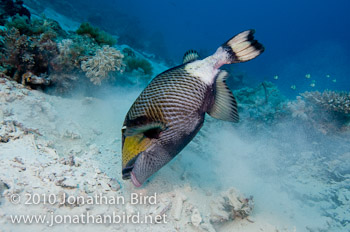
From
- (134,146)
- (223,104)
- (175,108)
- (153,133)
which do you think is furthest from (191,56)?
(134,146)

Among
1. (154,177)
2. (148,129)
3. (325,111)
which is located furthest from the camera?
(325,111)

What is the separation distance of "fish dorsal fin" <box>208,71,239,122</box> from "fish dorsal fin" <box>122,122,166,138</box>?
0.46m

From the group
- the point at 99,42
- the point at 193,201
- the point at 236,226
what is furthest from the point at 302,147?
the point at 99,42

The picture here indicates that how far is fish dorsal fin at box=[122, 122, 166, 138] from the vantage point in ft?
4.10

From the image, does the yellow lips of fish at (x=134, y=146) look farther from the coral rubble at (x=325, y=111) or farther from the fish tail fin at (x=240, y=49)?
the coral rubble at (x=325, y=111)

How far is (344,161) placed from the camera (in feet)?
15.4

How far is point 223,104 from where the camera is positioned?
158cm

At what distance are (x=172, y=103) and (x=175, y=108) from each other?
0.04 metres

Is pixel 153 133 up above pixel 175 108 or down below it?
below

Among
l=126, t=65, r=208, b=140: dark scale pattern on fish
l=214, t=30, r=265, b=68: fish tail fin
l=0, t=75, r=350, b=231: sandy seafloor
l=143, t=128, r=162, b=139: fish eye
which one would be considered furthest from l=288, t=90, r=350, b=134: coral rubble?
l=143, t=128, r=162, b=139: fish eye

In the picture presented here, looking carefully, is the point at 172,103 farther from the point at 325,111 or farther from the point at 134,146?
the point at 325,111

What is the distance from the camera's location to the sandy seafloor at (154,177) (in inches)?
76.0

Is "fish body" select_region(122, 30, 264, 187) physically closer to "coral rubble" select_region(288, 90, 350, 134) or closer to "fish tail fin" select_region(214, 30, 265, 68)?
"fish tail fin" select_region(214, 30, 265, 68)

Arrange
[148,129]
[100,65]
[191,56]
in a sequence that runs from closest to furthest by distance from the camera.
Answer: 1. [148,129]
2. [191,56]
3. [100,65]
